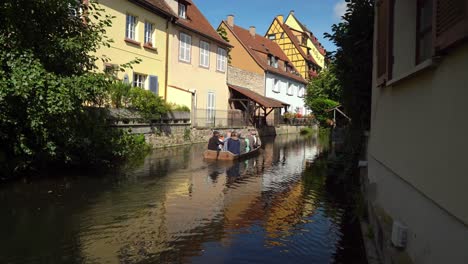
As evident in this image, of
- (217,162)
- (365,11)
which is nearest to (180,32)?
(217,162)

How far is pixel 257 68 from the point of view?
3978 cm

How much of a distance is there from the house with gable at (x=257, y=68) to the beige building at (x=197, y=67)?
268 centimetres

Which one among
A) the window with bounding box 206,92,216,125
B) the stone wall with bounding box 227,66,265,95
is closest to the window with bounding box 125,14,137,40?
the window with bounding box 206,92,216,125

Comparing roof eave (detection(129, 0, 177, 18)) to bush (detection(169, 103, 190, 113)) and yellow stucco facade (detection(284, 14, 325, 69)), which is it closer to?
bush (detection(169, 103, 190, 113))

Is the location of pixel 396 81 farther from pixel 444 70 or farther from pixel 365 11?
pixel 365 11

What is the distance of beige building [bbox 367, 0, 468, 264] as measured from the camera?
10.2ft

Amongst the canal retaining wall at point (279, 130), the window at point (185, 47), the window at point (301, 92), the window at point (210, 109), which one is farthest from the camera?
the window at point (301, 92)

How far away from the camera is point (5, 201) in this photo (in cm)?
870

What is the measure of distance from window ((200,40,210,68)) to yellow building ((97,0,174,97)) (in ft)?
14.2

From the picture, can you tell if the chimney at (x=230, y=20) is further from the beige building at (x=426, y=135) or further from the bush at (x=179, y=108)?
the beige building at (x=426, y=135)

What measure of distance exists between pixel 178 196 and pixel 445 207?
7580 millimetres

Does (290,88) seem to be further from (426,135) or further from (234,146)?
(426,135)

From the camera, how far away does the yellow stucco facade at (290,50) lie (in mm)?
56969

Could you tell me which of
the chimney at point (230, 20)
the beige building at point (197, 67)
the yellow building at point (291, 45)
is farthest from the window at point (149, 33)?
the yellow building at point (291, 45)
